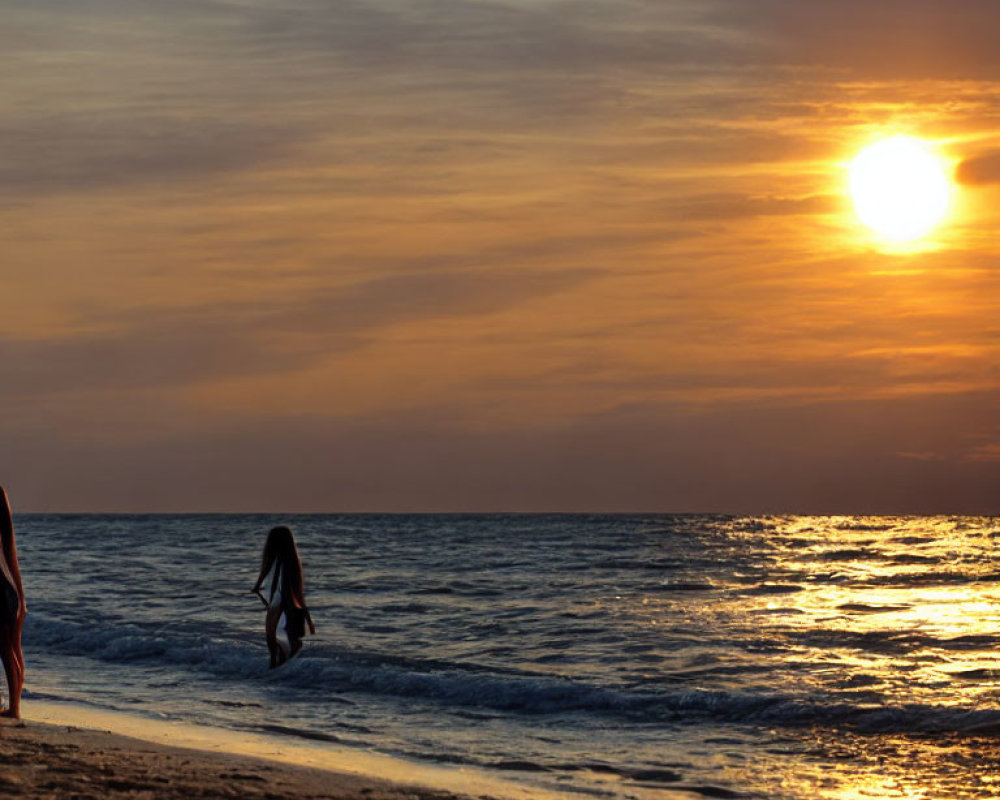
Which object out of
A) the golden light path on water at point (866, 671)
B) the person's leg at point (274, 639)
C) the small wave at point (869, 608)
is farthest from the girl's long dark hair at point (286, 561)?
the small wave at point (869, 608)

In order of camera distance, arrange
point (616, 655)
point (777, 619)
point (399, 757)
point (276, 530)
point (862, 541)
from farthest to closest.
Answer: point (862, 541) → point (777, 619) → point (616, 655) → point (276, 530) → point (399, 757)

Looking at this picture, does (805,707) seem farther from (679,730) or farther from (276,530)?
(276,530)

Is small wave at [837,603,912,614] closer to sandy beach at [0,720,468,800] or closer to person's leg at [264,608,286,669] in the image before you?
person's leg at [264,608,286,669]

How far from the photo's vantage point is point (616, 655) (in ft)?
65.1

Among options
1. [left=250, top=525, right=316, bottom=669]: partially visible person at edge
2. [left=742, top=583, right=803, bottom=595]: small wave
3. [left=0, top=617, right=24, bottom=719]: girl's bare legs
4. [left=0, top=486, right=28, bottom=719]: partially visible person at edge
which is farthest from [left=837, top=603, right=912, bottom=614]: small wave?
A: [left=0, top=486, right=28, bottom=719]: partially visible person at edge

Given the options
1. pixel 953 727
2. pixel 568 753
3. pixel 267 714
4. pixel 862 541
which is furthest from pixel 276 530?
pixel 862 541

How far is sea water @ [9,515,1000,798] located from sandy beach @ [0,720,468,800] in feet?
5.39

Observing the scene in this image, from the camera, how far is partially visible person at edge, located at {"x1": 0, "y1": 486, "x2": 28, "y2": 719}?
35.9ft

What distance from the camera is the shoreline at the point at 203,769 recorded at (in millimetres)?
9539

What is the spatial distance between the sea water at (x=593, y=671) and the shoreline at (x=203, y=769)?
57 centimetres

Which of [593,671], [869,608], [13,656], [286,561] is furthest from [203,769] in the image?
[869,608]

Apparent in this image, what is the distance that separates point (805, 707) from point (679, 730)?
1917 millimetres

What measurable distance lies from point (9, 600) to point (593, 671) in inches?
361

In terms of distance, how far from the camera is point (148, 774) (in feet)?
33.2
